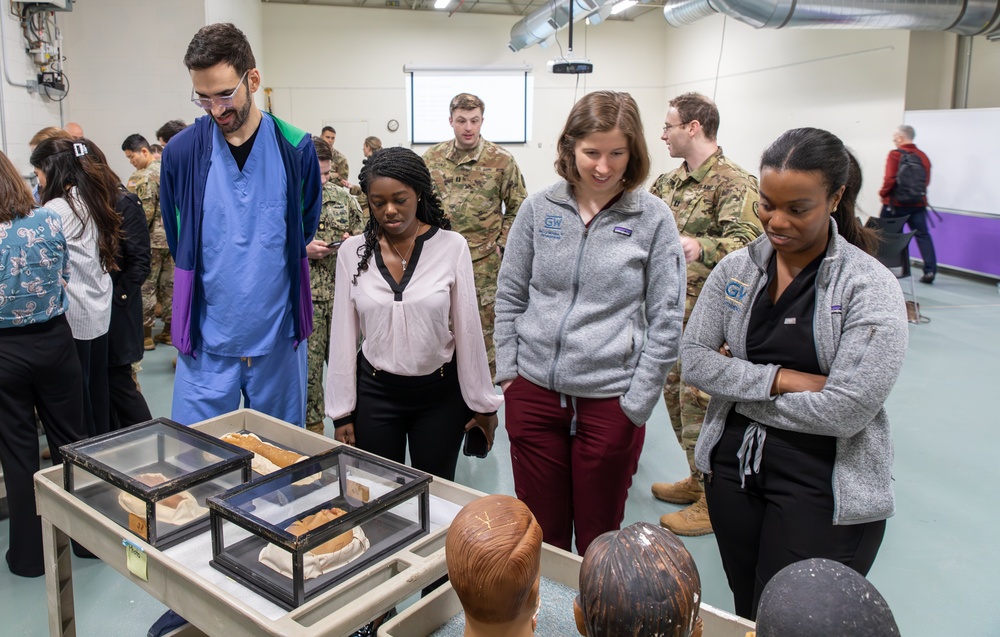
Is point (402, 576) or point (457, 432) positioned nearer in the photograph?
point (402, 576)

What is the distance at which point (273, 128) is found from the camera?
198 centimetres

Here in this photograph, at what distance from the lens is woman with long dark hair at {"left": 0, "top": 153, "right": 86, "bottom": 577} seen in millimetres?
2180

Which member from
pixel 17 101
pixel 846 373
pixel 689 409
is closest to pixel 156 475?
pixel 846 373

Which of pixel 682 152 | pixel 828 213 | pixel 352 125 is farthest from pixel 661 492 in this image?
pixel 352 125

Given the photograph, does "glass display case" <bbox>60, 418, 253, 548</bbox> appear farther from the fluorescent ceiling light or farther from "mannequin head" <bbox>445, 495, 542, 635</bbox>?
the fluorescent ceiling light

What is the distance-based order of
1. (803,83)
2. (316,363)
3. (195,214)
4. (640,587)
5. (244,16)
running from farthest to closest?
(803,83), (244,16), (316,363), (195,214), (640,587)

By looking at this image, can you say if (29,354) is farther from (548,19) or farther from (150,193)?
(548,19)

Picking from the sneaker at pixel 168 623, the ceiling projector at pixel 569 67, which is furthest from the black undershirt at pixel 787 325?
the ceiling projector at pixel 569 67

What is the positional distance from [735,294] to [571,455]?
0.62 meters

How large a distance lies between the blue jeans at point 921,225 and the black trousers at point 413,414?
7.27m

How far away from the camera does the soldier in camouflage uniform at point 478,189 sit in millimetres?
3703

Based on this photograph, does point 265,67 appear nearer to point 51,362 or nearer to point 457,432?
point 51,362

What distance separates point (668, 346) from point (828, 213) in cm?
52

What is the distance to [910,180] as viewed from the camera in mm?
7359
